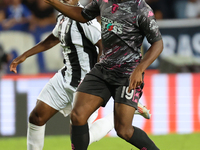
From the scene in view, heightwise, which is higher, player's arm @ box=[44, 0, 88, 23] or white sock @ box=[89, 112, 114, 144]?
player's arm @ box=[44, 0, 88, 23]

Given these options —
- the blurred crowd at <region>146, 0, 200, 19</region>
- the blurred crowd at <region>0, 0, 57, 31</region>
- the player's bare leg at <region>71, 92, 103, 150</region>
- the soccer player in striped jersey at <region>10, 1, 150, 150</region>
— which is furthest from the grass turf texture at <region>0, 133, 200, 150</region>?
the blurred crowd at <region>146, 0, 200, 19</region>

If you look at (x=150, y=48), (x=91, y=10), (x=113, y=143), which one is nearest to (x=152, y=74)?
(x=113, y=143)

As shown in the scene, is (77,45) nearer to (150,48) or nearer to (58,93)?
(58,93)

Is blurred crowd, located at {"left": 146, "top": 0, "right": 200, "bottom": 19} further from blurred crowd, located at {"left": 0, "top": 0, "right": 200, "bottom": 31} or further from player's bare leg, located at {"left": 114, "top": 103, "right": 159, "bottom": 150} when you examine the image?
player's bare leg, located at {"left": 114, "top": 103, "right": 159, "bottom": 150}

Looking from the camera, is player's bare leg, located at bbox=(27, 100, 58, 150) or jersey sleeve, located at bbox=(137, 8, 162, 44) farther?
player's bare leg, located at bbox=(27, 100, 58, 150)

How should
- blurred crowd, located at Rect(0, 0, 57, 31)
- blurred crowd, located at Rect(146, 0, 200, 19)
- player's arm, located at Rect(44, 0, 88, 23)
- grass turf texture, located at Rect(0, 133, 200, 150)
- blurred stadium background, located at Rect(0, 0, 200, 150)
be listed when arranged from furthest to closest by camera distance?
blurred crowd, located at Rect(146, 0, 200, 19), blurred crowd, located at Rect(0, 0, 57, 31), blurred stadium background, located at Rect(0, 0, 200, 150), grass turf texture, located at Rect(0, 133, 200, 150), player's arm, located at Rect(44, 0, 88, 23)

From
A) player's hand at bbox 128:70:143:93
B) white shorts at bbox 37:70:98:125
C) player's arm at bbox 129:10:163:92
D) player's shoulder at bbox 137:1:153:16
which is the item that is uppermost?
player's shoulder at bbox 137:1:153:16

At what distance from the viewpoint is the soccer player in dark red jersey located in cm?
409

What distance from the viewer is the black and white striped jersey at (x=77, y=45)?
4.84 metres

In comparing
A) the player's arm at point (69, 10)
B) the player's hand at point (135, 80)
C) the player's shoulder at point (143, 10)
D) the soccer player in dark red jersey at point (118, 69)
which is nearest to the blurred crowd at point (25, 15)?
the player's arm at point (69, 10)

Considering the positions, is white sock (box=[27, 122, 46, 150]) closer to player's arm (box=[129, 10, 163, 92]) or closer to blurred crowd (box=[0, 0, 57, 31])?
player's arm (box=[129, 10, 163, 92])

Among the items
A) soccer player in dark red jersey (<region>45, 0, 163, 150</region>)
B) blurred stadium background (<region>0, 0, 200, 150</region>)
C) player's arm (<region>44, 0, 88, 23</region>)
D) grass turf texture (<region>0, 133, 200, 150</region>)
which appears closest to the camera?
soccer player in dark red jersey (<region>45, 0, 163, 150</region>)

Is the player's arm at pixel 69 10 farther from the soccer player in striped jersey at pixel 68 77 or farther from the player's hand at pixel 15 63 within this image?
the player's hand at pixel 15 63

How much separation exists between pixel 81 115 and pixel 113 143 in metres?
2.46
